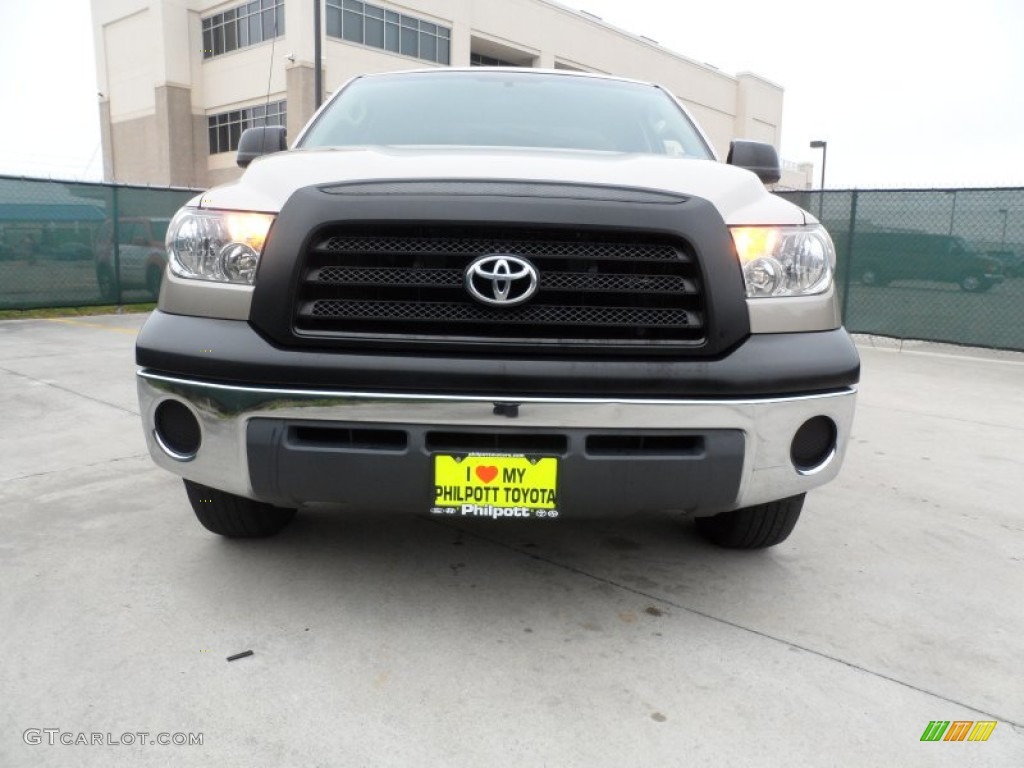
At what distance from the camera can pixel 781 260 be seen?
236cm

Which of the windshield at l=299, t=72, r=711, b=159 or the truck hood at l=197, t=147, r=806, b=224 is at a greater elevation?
the windshield at l=299, t=72, r=711, b=159

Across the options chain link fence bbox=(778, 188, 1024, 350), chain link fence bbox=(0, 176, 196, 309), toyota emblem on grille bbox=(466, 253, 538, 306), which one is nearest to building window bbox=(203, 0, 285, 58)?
chain link fence bbox=(0, 176, 196, 309)

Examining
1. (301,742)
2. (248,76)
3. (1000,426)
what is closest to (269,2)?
(248,76)

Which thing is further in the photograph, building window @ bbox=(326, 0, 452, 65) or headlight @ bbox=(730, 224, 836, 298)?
building window @ bbox=(326, 0, 452, 65)

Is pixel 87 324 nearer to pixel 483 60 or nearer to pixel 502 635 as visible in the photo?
pixel 502 635

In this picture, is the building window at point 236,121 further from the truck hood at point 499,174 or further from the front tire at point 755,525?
the front tire at point 755,525

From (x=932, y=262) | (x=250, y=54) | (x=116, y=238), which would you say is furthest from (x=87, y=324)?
(x=250, y=54)

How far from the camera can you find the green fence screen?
8680mm

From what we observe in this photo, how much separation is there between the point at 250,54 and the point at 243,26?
1364mm

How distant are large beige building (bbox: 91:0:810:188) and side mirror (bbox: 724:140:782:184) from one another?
28.1 metres

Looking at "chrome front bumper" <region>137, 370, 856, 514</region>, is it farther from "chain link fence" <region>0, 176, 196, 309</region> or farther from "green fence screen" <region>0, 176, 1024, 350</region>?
"chain link fence" <region>0, 176, 196, 309</region>

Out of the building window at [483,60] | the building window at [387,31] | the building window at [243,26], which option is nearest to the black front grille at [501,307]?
the building window at [387,31]

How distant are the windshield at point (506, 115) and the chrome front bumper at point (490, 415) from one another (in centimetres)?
147

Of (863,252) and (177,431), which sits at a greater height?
(863,252)
